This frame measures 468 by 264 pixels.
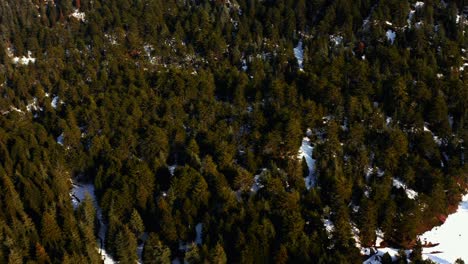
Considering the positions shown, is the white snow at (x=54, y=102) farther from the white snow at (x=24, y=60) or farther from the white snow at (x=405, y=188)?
the white snow at (x=405, y=188)

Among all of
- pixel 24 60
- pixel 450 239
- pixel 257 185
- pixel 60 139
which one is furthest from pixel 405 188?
pixel 24 60

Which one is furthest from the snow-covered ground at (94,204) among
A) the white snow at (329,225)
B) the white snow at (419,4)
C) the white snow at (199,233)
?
the white snow at (419,4)

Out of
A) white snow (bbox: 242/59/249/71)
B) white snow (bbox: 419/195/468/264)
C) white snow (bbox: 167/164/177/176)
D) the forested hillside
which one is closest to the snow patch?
the forested hillside

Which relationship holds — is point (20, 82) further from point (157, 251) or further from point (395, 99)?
point (395, 99)

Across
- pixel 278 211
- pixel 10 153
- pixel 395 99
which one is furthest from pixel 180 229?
pixel 395 99

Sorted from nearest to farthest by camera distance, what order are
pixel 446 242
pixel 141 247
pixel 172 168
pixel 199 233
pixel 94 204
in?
pixel 141 247, pixel 199 233, pixel 446 242, pixel 94 204, pixel 172 168

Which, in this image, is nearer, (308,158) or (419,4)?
(308,158)

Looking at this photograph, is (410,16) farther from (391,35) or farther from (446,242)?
(446,242)
